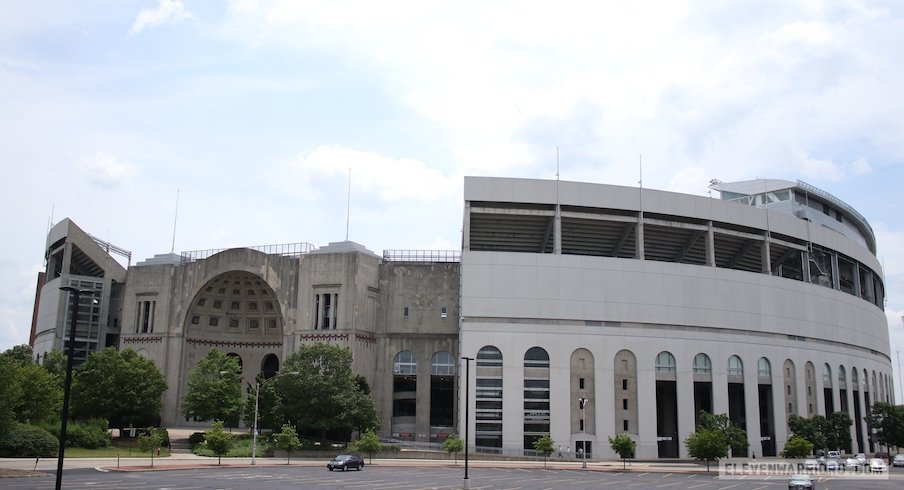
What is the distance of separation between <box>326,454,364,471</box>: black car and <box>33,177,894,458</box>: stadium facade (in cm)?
2168

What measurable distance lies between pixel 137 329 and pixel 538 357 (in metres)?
50.4

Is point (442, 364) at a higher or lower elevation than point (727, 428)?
higher

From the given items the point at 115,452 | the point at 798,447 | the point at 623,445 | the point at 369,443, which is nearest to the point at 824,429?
the point at 798,447

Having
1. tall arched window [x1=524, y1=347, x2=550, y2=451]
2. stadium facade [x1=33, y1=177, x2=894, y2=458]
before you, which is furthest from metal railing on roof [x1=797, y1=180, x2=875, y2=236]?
tall arched window [x1=524, y1=347, x2=550, y2=451]

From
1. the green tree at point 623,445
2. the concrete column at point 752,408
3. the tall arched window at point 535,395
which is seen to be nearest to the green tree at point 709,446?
the green tree at point 623,445

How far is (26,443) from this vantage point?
57062mm

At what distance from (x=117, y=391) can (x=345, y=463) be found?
32.8 metres

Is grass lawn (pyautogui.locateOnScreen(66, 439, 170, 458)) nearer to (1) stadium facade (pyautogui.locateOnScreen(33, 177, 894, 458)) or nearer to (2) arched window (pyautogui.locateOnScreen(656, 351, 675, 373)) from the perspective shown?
(1) stadium facade (pyautogui.locateOnScreen(33, 177, 894, 458))

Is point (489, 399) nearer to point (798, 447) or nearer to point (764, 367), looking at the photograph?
point (798, 447)

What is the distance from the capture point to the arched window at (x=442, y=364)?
91.5m

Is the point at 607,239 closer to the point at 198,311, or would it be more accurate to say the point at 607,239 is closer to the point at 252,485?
the point at 198,311

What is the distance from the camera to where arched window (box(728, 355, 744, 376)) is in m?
84.9

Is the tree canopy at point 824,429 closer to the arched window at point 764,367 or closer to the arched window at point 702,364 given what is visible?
the arched window at point 764,367

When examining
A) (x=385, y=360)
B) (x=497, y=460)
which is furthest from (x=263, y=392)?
(x=497, y=460)
